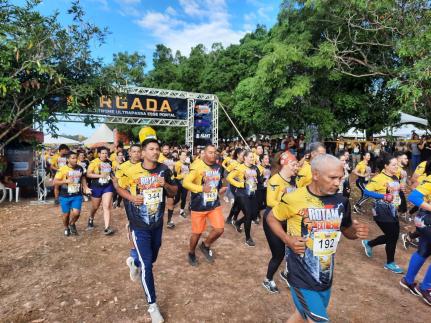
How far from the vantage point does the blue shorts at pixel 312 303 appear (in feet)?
8.41

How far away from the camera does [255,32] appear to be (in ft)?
85.2

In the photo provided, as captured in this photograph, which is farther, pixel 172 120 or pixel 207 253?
pixel 172 120

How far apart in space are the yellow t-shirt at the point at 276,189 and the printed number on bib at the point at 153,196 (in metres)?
1.68

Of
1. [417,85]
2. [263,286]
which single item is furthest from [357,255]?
[417,85]

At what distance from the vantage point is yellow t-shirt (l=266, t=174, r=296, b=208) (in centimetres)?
463

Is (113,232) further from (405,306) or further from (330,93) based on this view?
(330,93)

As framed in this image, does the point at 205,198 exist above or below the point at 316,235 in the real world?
below

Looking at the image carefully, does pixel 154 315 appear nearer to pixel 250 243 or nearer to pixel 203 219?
pixel 203 219

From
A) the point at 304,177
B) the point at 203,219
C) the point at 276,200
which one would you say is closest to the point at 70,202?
the point at 203,219

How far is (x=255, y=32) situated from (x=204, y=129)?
11409mm

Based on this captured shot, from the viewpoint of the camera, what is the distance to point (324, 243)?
104 inches

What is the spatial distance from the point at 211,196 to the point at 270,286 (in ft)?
5.73

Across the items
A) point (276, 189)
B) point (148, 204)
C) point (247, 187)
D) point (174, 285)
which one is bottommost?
point (174, 285)

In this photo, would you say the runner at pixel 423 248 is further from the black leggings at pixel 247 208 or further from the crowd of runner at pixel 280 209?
the black leggings at pixel 247 208
